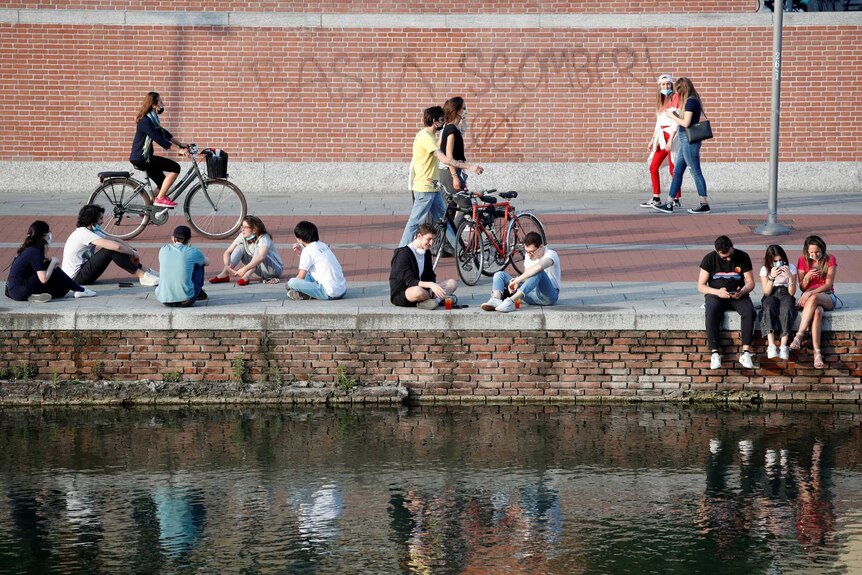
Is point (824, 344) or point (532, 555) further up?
point (824, 344)

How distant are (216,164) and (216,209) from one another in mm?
515

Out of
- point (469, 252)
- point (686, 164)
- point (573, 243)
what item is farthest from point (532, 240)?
point (686, 164)

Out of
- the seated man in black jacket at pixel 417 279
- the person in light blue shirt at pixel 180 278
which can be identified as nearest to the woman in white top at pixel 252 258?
the person in light blue shirt at pixel 180 278

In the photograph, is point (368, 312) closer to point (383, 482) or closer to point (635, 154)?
point (383, 482)

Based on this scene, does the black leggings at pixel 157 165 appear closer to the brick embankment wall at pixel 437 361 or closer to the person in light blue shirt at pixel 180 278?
the person in light blue shirt at pixel 180 278

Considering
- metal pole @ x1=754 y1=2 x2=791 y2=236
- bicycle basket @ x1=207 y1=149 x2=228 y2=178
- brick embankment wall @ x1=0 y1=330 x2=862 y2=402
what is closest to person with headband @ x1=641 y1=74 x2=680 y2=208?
metal pole @ x1=754 y1=2 x2=791 y2=236

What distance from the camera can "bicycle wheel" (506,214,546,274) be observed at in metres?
13.1

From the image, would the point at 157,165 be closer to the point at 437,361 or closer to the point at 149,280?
the point at 149,280

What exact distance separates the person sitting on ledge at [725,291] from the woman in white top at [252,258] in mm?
3844

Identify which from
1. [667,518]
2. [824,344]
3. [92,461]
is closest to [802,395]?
[824,344]

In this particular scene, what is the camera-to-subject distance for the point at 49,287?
1167 centimetres

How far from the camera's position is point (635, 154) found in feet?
63.4

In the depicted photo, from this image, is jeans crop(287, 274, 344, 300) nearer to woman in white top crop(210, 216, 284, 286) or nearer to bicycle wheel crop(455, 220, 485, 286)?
woman in white top crop(210, 216, 284, 286)

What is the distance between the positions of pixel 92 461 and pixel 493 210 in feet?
16.5
